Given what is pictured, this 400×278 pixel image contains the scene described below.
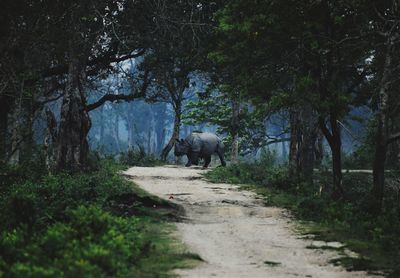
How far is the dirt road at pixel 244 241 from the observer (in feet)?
22.7

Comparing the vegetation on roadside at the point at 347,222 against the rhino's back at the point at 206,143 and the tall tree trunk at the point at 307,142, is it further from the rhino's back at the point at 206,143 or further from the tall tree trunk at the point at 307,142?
the rhino's back at the point at 206,143

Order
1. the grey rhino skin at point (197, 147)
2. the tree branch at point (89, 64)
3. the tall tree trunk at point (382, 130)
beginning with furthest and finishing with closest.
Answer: the grey rhino skin at point (197, 147), the tree branch at point (89, 64), the tall tree trunk at point (382, 130)

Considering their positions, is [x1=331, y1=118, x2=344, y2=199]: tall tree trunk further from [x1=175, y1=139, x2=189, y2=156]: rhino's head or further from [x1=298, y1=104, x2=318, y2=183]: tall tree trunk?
[x1=175, y1=139, x2=189, y2=156]: rhino's head

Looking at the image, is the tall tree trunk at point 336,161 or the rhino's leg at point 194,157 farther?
the rhino's leg at point 194,157

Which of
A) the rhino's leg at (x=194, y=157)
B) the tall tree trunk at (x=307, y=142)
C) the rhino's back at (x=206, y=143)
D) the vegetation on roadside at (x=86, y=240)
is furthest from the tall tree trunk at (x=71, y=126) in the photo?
the rhino's back at (x=206, y=143)

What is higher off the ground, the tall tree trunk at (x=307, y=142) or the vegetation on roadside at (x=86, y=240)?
the tall tree trunk at (x=307, y=142)

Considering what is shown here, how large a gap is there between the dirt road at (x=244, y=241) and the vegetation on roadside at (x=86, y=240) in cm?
45

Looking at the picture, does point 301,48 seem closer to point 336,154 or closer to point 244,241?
point 336,154

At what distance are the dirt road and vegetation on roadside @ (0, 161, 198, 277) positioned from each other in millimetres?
447

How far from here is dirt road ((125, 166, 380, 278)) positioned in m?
6.90

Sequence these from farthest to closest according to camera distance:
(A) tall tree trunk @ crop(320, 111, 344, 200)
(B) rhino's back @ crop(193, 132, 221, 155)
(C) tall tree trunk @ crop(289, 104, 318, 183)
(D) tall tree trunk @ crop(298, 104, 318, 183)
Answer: (B) rhino's back @ crop(193, 132, 221, 155) → (C) tall tree trunk @ crop(289, 104, 318, 183) → (D) tall tree trunk @ crop(298, 104, 318, 183) → (A) tall tree trunk @ crop(320, 111, 344, 200)

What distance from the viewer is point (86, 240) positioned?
6.71 meters

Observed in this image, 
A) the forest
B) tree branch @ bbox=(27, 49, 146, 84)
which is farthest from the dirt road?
tree branch @ bbox=(27, 49, 146, 84)

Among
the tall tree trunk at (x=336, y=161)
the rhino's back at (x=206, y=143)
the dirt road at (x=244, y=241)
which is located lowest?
the dirt road at (x=244, y=241)
